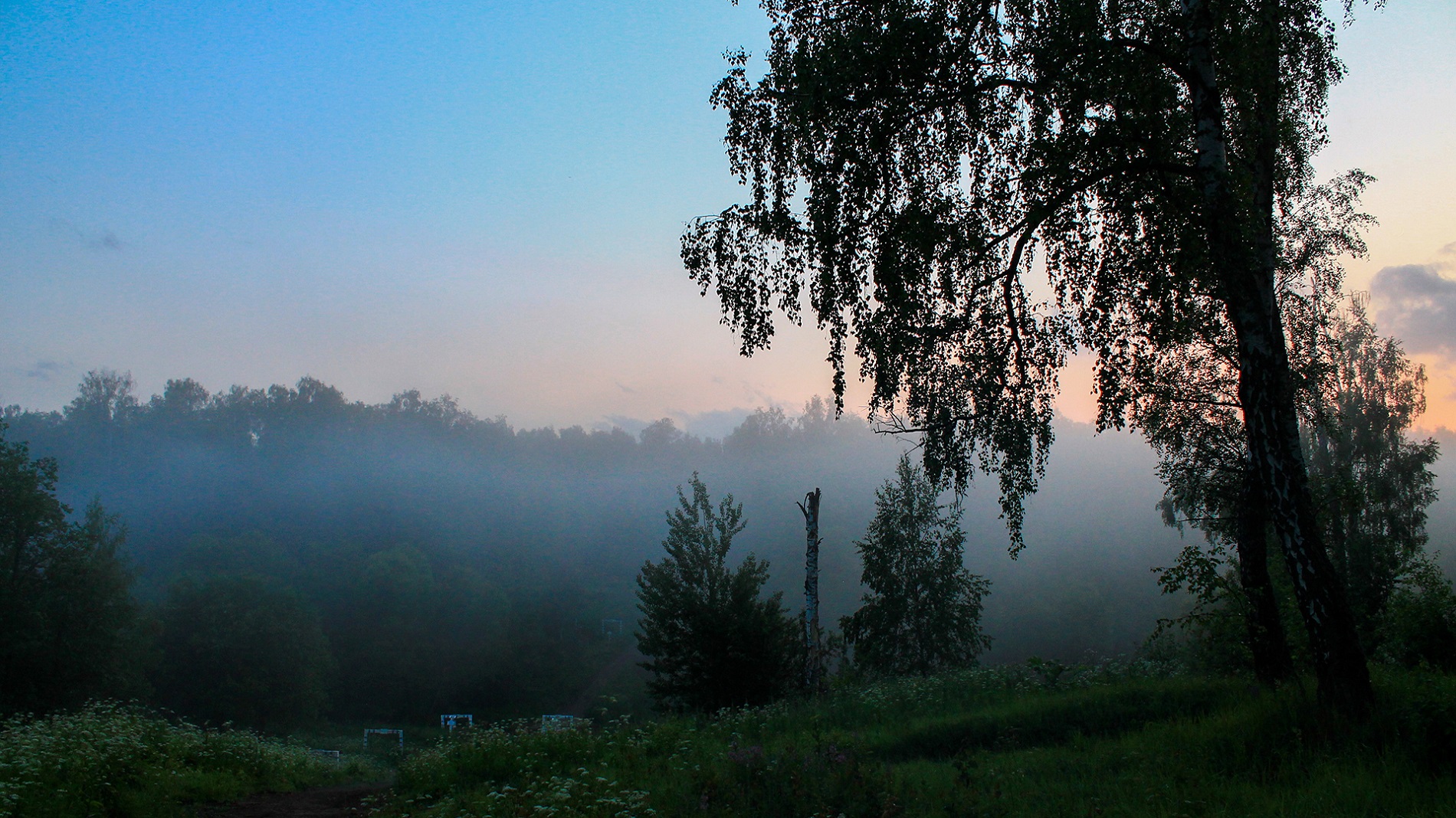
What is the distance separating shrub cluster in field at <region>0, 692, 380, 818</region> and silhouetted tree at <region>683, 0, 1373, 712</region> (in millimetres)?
9704

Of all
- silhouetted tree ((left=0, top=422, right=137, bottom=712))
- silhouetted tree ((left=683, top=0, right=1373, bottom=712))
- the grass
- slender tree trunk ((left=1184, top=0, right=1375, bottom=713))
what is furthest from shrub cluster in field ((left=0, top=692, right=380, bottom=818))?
silhouetted tree ((left=0, top=422, right=137, bottom=712))

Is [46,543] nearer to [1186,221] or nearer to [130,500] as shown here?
[1186,221]

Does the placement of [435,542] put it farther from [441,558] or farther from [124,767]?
[124,767]

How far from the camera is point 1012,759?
326 inches

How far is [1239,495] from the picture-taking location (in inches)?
409

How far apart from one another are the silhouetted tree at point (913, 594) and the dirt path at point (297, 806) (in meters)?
20.5

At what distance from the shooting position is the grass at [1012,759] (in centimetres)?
593

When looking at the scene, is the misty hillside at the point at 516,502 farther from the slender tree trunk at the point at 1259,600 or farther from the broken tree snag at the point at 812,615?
the slender tree trunk at the point at 1259,600

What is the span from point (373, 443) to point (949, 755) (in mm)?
148498

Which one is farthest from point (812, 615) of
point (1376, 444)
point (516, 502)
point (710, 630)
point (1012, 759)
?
point (516, 502)

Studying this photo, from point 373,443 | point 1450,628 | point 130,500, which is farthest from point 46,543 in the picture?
point 373,443

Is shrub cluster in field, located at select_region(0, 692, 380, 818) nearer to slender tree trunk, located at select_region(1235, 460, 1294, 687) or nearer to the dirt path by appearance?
the dirt path

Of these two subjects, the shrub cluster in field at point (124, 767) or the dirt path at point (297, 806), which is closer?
the shrub cluster in field at point (124, 767)

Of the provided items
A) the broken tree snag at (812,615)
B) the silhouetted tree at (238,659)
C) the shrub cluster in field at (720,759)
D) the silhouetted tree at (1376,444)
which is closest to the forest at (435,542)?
the silhouetted tree at (238,659)
